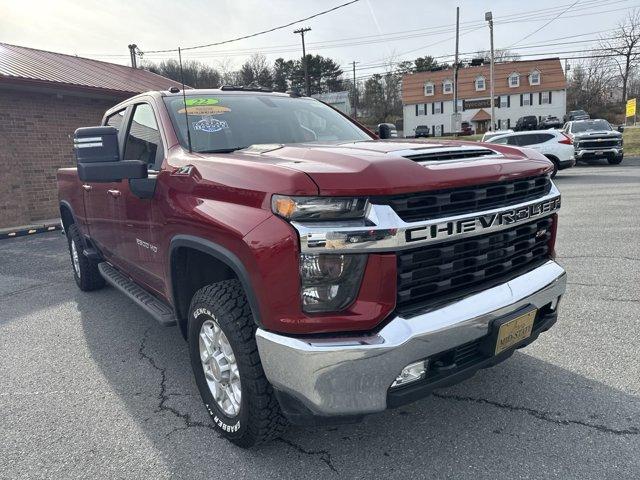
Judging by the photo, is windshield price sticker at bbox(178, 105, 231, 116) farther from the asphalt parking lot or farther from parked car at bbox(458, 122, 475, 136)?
parked car at bbox(458, 122, 475, 136)

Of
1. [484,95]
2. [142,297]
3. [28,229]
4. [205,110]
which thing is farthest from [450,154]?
[484,95]

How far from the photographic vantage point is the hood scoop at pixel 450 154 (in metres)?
2.33

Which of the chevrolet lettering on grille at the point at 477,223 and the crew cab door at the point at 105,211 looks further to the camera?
the crew cab door at the point at 105,211

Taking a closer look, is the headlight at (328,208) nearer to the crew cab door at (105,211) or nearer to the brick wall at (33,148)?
the crew cab door at (105,211)

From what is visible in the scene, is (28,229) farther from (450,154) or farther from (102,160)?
(450,154)

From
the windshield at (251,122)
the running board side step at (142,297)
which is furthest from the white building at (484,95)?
the running board side step at (142,297)

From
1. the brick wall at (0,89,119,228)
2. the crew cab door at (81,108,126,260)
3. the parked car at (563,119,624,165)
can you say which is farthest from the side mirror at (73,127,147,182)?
the parked car at (563,119,624,165)

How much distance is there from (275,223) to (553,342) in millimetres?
2588

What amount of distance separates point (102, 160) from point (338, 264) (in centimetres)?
175

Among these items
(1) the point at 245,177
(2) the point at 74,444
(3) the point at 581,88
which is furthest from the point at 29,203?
(3) the point at 581,88

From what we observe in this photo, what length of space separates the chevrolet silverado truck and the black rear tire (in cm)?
266

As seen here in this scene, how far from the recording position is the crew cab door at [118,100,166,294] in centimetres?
308

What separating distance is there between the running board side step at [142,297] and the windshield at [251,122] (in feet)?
3.60

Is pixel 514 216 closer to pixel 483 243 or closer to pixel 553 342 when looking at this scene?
pixel 483 243
